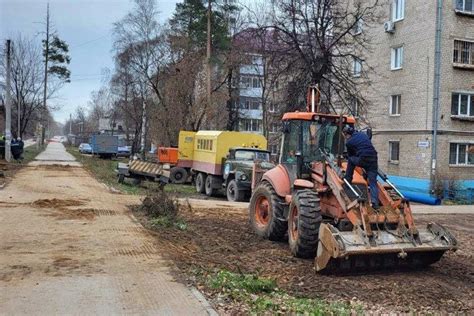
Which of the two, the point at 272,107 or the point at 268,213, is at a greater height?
the point at 272,107

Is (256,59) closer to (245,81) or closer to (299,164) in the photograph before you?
(245,81)

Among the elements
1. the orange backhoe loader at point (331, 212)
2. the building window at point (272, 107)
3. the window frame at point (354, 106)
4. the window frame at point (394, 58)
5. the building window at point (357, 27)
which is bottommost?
the orange backhoe loader at point (331, 212)

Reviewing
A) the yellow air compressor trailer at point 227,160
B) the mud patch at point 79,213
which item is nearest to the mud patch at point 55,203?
the mud patch at point 79,213

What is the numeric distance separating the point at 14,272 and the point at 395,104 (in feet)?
90.5

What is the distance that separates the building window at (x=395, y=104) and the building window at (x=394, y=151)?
70.9 inches

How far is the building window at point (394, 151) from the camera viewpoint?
3082cm

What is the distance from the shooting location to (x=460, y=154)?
2928 cm

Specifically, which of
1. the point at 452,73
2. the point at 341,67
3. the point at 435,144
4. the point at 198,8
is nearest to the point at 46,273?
the point at 341,67

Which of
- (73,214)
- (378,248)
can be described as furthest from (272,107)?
(378,248)

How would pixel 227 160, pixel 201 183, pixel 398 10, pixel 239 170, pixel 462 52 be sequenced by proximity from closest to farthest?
pixel 239 170 → pixel 227 160 → pixel 201 183 → pixel 462 52 → pixel 398 10

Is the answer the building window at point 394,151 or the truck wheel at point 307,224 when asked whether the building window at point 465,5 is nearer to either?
the building window at point 394,151

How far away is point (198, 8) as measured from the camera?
3897 centimetres

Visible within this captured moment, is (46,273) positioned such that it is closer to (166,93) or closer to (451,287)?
(451,287)

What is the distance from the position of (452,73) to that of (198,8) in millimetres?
19173
